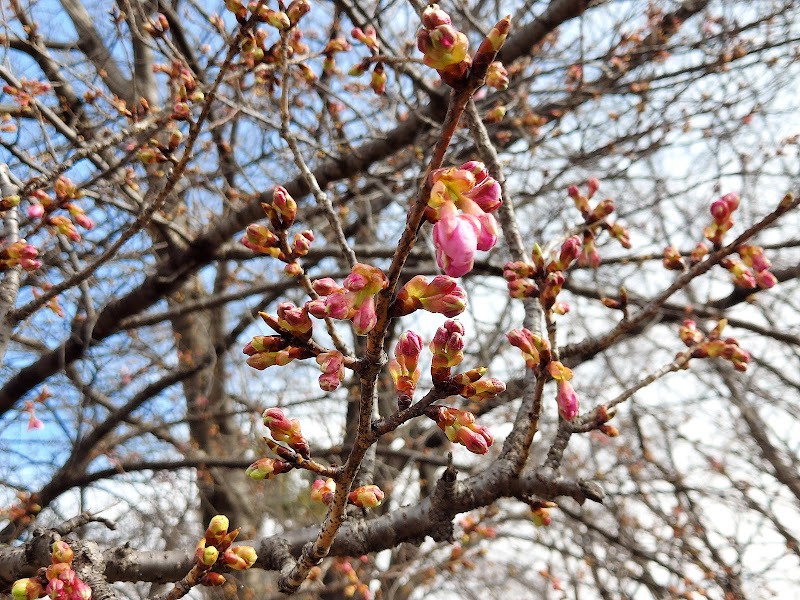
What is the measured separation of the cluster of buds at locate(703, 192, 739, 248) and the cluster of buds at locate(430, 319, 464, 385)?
133 centimetres

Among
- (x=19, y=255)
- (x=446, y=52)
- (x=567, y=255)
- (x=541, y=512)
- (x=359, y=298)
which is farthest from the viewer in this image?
(x=19, y=255)

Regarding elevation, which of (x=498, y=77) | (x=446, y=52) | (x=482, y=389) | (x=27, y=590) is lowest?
(x=27, y=590)

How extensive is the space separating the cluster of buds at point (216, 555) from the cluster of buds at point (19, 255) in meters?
1.24

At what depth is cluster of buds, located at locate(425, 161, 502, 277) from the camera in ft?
2.47

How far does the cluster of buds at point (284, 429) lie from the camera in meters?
1.14

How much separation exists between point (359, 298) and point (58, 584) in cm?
95

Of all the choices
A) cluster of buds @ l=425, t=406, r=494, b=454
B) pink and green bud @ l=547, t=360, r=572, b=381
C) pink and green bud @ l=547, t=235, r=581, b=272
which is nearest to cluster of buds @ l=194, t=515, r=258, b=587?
cluster of buds @ l=425, t=406, r=494, b=454

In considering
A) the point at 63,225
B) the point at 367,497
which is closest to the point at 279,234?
the point at 367,497

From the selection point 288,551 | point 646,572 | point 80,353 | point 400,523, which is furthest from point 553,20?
point 646,572

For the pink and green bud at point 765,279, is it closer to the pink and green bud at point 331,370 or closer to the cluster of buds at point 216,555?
the pink and green bud at point 331,370

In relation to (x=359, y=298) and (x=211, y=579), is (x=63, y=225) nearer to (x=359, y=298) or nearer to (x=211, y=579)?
(x=211, y=579)

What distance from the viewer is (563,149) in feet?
16.8

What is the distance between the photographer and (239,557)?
1.42 metres

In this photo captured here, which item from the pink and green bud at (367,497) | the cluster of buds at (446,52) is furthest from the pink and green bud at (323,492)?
the cluster of buds at (446,52)
